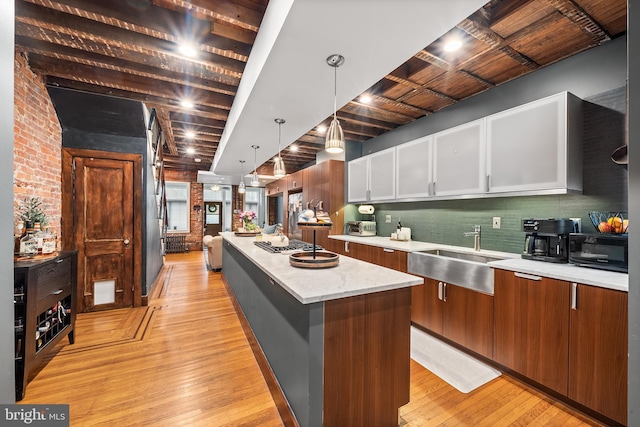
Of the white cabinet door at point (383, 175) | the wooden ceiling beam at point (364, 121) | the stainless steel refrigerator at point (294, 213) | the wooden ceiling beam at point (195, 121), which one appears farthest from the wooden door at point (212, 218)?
the wooden ceiling beam at point (364, 121)

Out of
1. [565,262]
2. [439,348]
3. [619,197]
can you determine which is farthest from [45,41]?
[619,197]

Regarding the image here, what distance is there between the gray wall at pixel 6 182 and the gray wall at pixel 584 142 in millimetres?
3665

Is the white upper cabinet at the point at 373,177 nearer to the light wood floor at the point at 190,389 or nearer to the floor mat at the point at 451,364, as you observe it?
the floor mat at the point at 451,364

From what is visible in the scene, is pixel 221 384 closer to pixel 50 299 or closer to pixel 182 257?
pixel 50 299

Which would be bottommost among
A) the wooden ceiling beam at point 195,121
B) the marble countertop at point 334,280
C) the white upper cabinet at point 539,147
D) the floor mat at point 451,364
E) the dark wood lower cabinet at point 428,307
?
the floor mat at point 451,364

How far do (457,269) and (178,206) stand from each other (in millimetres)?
9362

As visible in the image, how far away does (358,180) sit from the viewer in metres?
4.55

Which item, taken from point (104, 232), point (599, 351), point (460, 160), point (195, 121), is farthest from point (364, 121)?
point (104, 232)

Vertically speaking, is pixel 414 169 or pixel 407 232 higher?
pixel 414 169

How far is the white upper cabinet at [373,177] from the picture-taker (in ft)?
12.6

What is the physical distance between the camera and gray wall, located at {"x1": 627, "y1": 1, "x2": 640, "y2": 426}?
829mm

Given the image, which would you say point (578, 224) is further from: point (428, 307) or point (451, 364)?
point (451, 364)

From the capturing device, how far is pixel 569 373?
1.70 m

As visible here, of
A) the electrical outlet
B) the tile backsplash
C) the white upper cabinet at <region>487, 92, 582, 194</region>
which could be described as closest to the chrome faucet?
the tile backsplash
